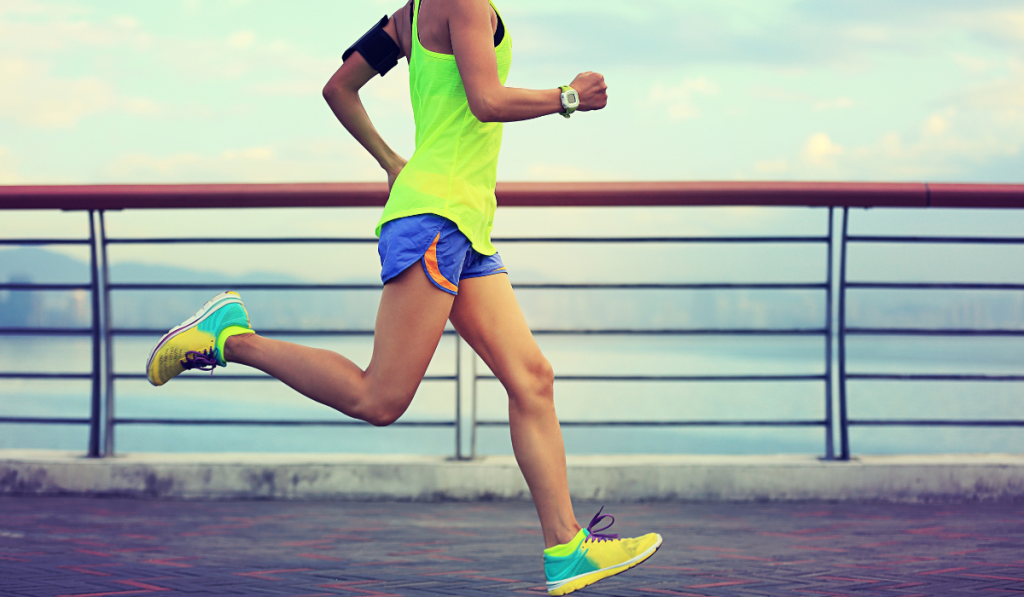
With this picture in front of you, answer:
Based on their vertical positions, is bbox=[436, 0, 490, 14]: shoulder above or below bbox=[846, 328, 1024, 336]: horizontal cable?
above

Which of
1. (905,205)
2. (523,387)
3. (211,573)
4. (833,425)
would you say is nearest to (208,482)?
(211,573)

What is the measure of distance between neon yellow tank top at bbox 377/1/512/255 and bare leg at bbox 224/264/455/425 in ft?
0.48

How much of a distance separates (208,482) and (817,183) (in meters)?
2.69

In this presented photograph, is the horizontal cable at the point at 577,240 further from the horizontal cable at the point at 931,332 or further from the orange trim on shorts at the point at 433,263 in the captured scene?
the orange trim on shorts at the point at 433,263

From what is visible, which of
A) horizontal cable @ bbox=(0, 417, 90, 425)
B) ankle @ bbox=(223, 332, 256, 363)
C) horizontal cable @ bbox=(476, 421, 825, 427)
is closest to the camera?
ankle @ bbox=(223, 332, 256, 363)

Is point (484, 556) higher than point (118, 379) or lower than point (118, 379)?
lower

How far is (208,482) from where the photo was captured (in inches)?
147

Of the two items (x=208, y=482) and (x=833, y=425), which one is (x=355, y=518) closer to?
(x=208, y=482)

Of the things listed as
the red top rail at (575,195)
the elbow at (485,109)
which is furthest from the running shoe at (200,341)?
the red top rail at (575,195)

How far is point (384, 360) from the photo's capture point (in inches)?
81.2

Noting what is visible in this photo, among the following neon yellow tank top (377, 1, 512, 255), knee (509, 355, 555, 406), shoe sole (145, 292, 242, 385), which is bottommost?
knee (509, 355, 555, 406)

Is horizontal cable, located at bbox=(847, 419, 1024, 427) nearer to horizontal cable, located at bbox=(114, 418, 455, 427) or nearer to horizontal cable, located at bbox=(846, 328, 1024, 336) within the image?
horizontal cable, located at bbox=(846, 328, 1024, 336)

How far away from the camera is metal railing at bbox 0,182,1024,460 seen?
139 inches

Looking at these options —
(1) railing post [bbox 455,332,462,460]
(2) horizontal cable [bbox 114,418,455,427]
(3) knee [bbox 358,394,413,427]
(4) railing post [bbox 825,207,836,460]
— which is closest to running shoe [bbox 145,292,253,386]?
(3) knee [bbox 358,394,413,427]
